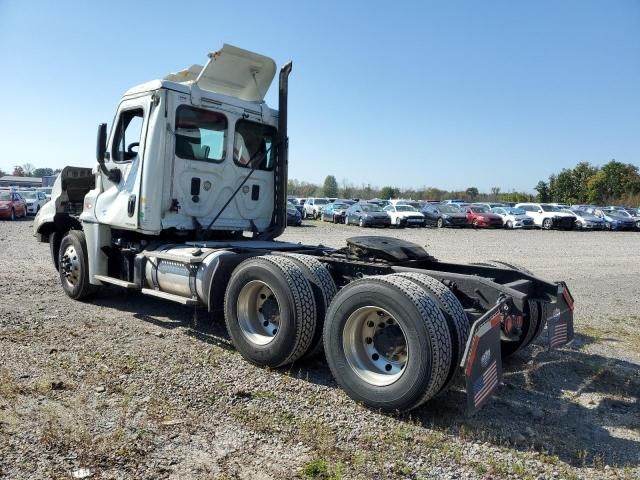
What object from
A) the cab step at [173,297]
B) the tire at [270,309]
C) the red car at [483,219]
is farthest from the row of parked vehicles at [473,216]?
the tire at [270,309]

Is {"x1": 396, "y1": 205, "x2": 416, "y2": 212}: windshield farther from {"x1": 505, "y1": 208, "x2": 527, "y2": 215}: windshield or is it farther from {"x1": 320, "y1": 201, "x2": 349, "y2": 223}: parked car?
{"x1": 505, "y1": 208, "x2": 527, "y2": 215}: windshield

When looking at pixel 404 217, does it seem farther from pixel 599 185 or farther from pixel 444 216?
pixel 599 185

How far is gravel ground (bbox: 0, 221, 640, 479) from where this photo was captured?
3.33 metres

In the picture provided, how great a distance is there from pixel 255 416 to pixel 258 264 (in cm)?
160

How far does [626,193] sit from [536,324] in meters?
64.2

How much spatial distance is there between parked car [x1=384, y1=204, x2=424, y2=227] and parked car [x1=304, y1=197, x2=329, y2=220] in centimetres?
758

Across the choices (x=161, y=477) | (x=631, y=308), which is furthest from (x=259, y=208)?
(x=631, y=308)

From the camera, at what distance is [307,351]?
194 inches

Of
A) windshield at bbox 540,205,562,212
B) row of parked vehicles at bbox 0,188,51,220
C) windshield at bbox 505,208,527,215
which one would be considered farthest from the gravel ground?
windshield at bbox 540,205,562,212

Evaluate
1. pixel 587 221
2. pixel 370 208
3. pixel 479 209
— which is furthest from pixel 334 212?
pixel 587 221

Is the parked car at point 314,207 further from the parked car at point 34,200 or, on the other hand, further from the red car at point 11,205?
the red car at point 11,205

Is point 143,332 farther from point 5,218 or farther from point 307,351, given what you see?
point 5,218

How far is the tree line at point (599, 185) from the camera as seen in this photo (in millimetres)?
60469

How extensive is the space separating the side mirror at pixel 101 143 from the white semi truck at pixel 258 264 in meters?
0.02
